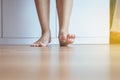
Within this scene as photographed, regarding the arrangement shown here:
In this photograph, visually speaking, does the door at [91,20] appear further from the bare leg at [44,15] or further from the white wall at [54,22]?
the bare leg at [44,15]

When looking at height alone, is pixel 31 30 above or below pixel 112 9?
below

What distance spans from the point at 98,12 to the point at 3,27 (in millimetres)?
768

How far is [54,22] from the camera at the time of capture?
2396 millimetres

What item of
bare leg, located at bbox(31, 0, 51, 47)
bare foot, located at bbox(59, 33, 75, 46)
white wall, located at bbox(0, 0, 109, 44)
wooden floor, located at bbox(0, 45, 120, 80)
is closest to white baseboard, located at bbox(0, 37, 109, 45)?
white wall, located at bbox(0, 0, 109, 44)

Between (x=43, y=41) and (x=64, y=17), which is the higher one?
(x=64, y=17)

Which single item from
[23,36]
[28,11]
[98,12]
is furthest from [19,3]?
[98,12]

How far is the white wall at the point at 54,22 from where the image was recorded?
239 cm

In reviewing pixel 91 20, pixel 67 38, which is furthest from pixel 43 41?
pixel 91 20

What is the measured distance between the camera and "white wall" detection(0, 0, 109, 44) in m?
2.39

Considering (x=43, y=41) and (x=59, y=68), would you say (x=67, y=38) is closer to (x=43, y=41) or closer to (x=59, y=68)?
(x=43, y=41)

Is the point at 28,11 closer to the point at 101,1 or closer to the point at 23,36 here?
the point at 23,36

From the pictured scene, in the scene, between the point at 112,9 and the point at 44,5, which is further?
the point at 112,9

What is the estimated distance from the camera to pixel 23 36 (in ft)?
7.89

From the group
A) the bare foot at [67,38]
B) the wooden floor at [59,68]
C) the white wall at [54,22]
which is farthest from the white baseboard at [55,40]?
the wooden floor at [59,68]
